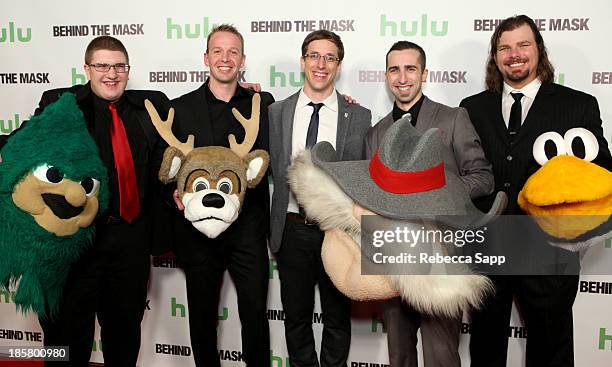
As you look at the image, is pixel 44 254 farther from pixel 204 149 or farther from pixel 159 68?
pixel 159 68

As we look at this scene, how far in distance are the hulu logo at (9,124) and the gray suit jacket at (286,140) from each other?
170cm

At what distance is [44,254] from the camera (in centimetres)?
185

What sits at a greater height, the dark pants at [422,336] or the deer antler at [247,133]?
the deer antler at [247,133]

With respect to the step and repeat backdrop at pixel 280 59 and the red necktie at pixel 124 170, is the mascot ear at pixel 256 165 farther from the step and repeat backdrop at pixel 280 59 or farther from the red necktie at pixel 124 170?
the step and repeat backdrop at pixel 280 59

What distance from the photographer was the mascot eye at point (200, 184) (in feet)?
6.20

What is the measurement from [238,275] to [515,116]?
4.56 ft

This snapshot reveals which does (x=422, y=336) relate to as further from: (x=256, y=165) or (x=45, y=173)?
(x=45, y=173)

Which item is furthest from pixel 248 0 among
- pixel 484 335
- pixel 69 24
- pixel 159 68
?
pixel 484 335

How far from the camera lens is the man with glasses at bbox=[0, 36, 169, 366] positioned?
82.3 inches

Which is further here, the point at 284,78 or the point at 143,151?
the point at 284,78

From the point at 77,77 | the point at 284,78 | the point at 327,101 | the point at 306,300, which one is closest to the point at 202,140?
the point at 327,101

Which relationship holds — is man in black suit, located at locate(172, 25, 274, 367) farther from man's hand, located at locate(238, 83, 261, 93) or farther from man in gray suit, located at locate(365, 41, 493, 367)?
man in gray suit, located at locate(365, 41, 493, 367)

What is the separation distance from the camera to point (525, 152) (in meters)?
2.02

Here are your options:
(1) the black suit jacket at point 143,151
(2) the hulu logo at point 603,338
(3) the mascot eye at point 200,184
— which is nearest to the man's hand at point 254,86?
(1) the black suit jacket at point 143,151
